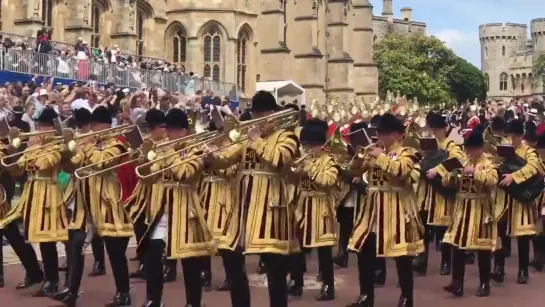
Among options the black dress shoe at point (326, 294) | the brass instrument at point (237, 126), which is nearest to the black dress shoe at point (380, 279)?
the black dress shoe at point (326, 294)

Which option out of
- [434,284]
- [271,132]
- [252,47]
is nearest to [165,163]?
[271,132]

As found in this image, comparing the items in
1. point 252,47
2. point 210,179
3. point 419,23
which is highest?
point 419,23

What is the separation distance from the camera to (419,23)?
338 feet

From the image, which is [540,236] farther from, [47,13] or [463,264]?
[47,13]

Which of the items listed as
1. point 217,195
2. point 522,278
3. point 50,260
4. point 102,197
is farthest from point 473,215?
point 50,260

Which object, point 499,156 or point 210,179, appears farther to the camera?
point 499,156

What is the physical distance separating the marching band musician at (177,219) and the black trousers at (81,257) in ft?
2.08

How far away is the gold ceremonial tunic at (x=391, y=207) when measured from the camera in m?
8.91

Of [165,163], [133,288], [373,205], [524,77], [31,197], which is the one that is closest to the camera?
[165,163]

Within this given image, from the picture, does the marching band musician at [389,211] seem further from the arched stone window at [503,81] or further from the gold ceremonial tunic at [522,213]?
the arched stone window at [503,81]

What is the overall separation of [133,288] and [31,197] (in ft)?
6.04

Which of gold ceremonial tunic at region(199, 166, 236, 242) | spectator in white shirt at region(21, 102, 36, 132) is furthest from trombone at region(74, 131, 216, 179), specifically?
spectator in white shirt at region(21, 102, 36, 132)

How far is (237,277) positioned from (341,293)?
3101 millimetres

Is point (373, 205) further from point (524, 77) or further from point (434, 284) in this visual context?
point (524, 77)
